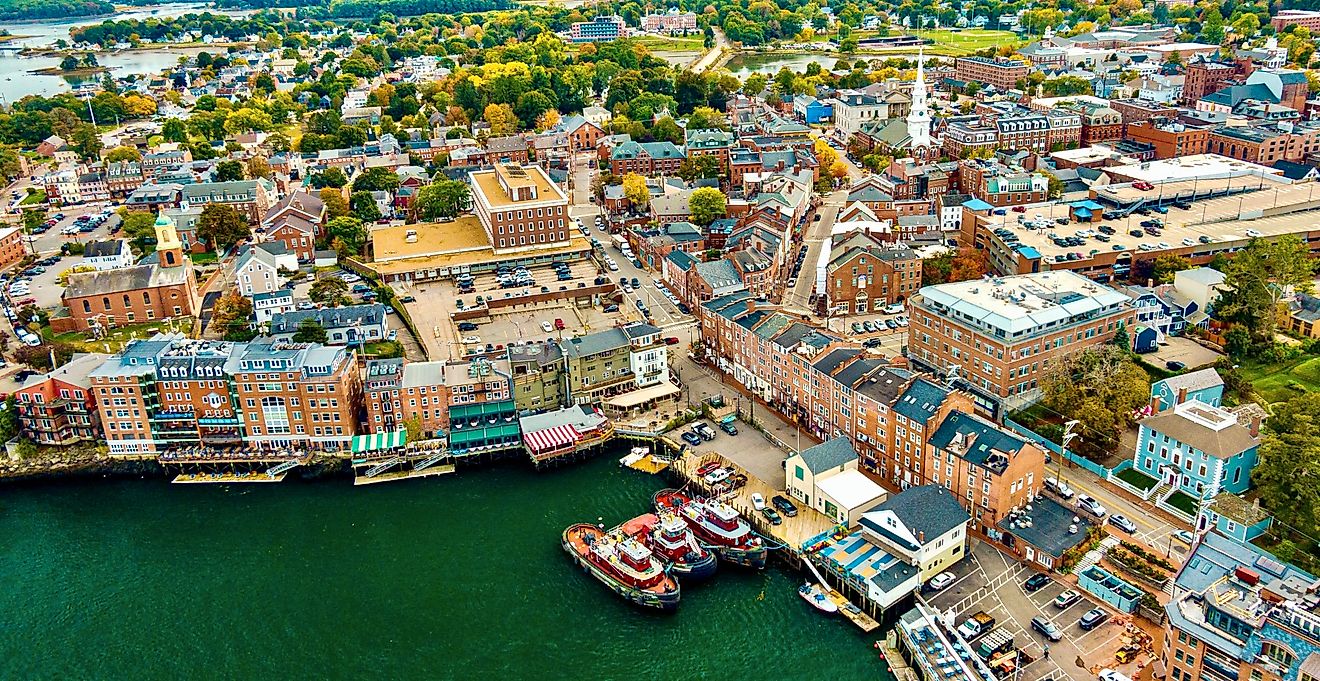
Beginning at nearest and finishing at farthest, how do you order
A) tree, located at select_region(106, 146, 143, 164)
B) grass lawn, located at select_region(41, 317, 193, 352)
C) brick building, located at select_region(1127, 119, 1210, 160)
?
grass lawn, located at select_region(41, 317, 193, 352), brick building, located at select_region(1127, 119, 1210, 160), tree, located at select_region(106, 146, 143, 164)

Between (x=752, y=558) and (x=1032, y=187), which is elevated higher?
(x=1032, y=187)

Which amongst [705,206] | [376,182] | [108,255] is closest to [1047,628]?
[705,206]

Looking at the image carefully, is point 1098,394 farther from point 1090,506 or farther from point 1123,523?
point 1123,523

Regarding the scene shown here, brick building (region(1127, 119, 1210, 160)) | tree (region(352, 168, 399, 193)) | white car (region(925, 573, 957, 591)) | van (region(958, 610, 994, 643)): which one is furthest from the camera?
tree (region(352, 168, 399, 193))

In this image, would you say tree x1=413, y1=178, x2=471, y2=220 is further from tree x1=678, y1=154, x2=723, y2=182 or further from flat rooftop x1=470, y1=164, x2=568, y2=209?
tree x1=678, y1=154, x2=723, y2=182

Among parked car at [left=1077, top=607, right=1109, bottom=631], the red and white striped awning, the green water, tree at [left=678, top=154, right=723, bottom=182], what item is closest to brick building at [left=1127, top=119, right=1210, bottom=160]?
tree at [left=678, top=154, right=723, bottom=182]

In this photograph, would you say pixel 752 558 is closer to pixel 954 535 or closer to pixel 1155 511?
pixel 954 535

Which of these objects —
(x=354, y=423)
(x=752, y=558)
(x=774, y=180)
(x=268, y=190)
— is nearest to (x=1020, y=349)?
(x=752, y=558)
